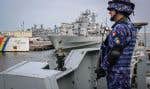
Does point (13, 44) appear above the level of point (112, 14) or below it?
below

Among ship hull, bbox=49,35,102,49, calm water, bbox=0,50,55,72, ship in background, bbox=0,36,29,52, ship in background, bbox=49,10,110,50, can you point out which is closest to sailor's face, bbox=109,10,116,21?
calm water, bbox=0,50,55,72

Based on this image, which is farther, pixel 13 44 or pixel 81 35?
pixel 13 44

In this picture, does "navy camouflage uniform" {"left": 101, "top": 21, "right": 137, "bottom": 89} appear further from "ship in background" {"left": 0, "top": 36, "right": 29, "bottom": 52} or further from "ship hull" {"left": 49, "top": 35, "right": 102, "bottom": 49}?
"ship in background" {"left": 0, "top": 36, "right": 29, "bottom": 52}

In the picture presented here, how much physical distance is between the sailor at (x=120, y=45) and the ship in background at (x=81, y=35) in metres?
→ 50.7

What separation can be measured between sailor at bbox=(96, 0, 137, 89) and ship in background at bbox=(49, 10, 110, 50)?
50.7 m

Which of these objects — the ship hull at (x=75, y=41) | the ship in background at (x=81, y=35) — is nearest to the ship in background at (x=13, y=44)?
the ship in background at (x=81, y=35)

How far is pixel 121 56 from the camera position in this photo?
13.6 feet

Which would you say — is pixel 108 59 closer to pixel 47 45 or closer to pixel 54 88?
pixel 54 88

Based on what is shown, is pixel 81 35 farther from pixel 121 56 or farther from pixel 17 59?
pixel 121 56

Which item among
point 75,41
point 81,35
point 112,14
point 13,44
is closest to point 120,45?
point 112,14

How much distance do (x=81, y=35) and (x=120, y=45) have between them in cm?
6308

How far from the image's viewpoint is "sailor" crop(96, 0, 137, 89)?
4.11m

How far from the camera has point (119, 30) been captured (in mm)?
4109

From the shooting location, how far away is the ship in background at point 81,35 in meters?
61.3
